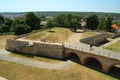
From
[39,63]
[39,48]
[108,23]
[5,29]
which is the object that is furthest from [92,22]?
[39,63]

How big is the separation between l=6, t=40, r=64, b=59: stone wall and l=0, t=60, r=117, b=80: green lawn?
698cm

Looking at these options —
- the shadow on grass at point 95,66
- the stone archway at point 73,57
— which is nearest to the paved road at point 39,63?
the stone archway at point 73,57

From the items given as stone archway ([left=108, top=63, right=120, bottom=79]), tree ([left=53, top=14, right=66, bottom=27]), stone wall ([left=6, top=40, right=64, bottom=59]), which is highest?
tree ([left=53, top=14, right=66, bottom=27])

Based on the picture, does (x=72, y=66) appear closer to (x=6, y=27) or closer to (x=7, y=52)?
(x=7, y=52)

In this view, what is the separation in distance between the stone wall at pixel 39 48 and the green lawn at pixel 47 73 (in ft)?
22.9

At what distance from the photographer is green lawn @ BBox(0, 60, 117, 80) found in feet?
100

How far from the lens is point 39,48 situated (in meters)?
42.2

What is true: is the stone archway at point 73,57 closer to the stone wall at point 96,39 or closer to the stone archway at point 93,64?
the stone archway at point 93,64

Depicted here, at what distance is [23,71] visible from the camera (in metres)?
32.7

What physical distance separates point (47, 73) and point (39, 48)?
11341 millimetres

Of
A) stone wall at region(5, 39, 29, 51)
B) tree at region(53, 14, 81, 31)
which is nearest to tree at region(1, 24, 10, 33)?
tree at region(53, 14, 81, 31)

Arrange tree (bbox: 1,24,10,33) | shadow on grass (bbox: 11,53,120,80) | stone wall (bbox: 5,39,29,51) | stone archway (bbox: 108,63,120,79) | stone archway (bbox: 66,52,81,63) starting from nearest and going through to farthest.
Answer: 1. stone archway (bbox: 108,63,120,79)
2. shadow on grass (bbox: 11,53,120,80)
3. stone archway (bbox: 66,52,81,63)
4. stone wall (bbox: 5,39,29,51)
5. tree (bbox: 1,24,10,33)

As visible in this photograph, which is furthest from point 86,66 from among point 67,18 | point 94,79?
point 67,18

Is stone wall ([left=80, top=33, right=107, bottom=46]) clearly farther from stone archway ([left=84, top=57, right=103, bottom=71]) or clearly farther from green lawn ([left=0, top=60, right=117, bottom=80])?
green lawn ([left=0, top=60, right=117, bottom=80])
